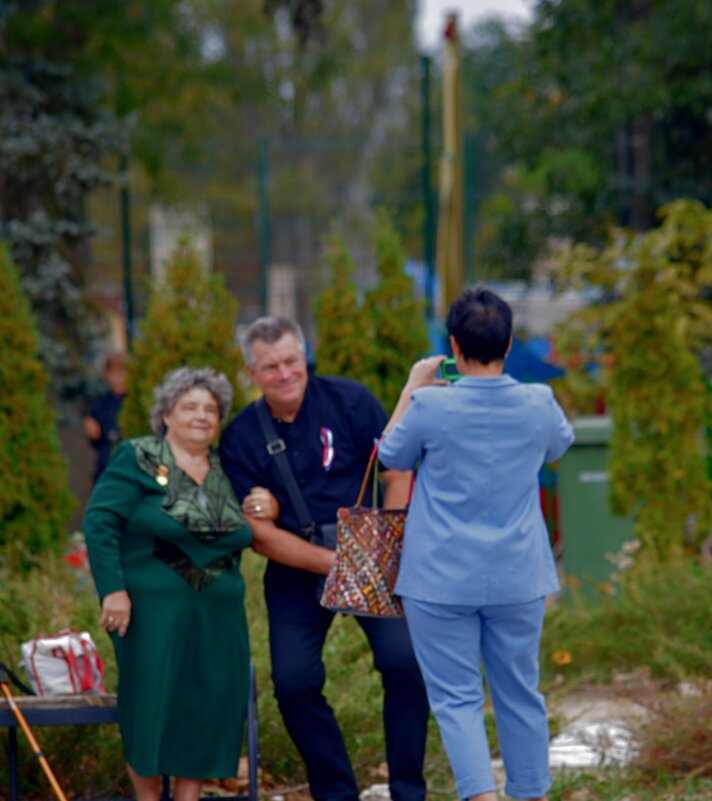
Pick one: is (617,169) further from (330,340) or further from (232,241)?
(330,340)

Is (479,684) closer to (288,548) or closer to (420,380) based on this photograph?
(288,548)

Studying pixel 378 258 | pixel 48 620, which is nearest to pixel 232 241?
pixel 378 258

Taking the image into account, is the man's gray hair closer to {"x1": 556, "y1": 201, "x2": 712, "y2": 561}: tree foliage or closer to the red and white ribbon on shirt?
the red and white ribbon on shirt

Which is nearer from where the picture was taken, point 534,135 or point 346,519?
point 346,519

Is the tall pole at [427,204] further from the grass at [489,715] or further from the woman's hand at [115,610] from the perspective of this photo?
the woman's hand at [115,610]

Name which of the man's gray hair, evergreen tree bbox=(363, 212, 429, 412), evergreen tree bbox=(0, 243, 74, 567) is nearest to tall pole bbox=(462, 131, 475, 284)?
evergreen tree bbox=(363, 212, 429, 412)

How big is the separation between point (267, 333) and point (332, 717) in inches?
50.8

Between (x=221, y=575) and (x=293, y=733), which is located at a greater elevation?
(x=221, y=575)

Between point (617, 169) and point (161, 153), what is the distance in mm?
4796

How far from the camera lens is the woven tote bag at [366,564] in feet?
14.9

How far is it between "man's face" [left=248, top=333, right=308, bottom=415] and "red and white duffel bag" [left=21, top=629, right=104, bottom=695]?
1061mm

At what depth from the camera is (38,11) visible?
12531 millimetres

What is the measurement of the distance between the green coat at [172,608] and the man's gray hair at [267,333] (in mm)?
472

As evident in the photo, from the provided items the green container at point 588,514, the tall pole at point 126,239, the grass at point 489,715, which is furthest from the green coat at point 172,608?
the tall pole at point 126,239
